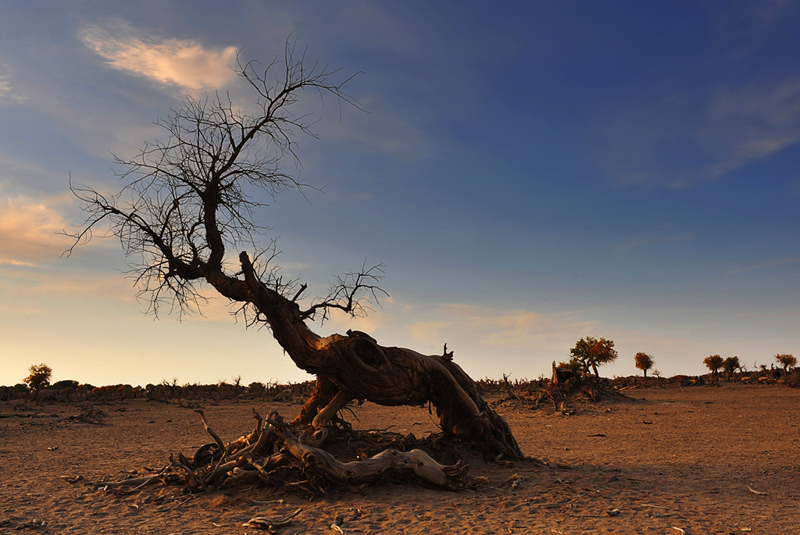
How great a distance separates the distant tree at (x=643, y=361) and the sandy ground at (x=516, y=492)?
79.9ft

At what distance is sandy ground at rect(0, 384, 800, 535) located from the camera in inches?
272

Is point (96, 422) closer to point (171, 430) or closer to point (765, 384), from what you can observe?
point (171, 430)

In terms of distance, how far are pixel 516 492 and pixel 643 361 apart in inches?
1479

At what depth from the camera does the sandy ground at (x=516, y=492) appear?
691 centimetres

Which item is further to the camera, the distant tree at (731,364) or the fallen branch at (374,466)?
the distant tree at (731,364)

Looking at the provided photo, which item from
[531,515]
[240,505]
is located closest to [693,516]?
[531,515]

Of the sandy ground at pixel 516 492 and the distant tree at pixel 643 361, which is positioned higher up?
the distant tree at pixel 643 361

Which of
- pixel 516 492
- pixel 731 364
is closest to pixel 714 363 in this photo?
pixel 731 364

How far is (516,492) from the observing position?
27.2 feet

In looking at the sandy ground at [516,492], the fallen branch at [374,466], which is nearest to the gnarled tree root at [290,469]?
the fallen branch at [374,466]

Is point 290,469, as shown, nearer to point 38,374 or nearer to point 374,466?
point 374,466

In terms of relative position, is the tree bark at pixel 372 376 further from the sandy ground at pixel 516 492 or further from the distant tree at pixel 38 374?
the distant tree at pixel 38 374

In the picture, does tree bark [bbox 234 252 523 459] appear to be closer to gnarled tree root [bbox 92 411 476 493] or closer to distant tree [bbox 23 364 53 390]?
gnarled tree root [bbox 92 411 476 493]

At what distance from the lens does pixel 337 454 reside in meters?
9.50
